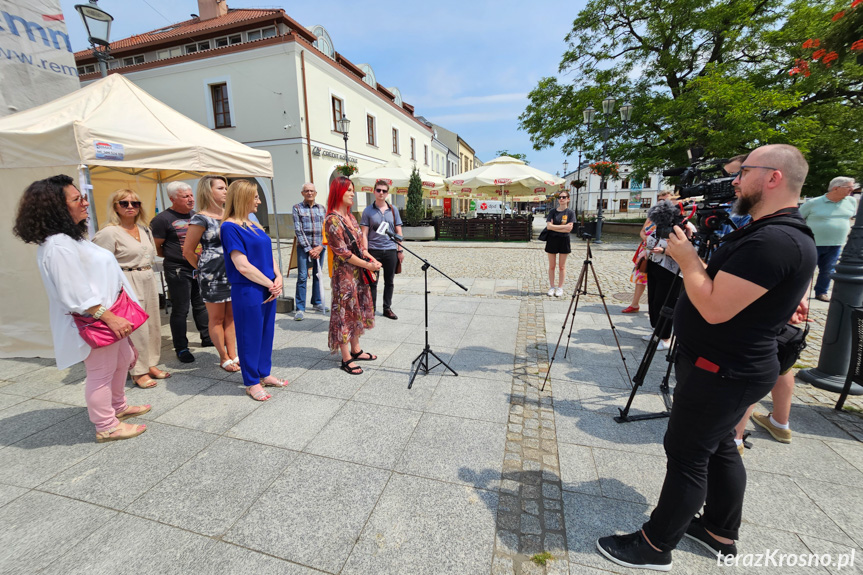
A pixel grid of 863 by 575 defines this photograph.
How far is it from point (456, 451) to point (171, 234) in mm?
3895

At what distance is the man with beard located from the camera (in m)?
1.37

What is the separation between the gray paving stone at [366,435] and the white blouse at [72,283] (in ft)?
5.61

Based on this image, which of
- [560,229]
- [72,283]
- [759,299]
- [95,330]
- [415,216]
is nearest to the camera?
[759,299]

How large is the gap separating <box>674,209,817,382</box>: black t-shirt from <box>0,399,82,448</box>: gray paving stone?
4.08 m

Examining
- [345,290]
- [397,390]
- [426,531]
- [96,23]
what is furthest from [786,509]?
[96,23]

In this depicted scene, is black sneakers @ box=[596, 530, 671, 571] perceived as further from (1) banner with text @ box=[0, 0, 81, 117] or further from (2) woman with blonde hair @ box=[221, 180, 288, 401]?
(1) banner with text @ box=[0, 0, 81, 117]

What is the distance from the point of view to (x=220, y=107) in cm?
1773

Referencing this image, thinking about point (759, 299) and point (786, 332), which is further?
point (786, 332)

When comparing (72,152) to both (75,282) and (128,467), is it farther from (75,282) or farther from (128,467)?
(128,467)

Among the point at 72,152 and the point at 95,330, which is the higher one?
the point at 72,152

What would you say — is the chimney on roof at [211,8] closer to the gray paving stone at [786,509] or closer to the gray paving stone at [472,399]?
the gray paving stone at [472,399]

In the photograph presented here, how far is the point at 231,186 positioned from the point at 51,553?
249 centimetres

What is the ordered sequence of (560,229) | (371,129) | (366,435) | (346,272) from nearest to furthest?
(366,435) → (346,272) → (560,229) → (371,129)

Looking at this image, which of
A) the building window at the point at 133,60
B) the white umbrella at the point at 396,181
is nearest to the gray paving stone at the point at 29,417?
the white umbrella at the point at 396,181
